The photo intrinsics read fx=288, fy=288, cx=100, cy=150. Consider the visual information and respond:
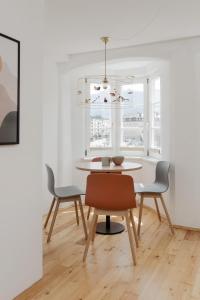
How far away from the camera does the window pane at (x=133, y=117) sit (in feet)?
17.0

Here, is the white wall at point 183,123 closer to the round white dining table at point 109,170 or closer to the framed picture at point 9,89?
the round white dining table at point 109,170

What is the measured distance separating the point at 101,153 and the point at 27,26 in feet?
10.8

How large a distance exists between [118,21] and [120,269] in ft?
8.26

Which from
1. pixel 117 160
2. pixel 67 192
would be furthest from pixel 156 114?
pixel 67 192

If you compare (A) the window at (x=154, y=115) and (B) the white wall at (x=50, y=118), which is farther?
(A) the window at (x=154, y=115)

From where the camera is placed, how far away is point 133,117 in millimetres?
5246

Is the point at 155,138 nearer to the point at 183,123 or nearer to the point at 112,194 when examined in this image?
the point at 183,123

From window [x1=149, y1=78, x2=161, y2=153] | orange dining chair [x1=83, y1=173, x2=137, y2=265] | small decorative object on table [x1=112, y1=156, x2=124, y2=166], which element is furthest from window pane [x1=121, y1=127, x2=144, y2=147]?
orange dining chair [x1=83, y1=173, x2=137, y2=265]

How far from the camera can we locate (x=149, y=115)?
505 centimetres

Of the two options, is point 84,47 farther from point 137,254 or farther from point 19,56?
point 137,254

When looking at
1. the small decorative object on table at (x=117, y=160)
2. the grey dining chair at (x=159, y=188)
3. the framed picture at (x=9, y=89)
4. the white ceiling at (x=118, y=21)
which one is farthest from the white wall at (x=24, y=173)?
the grey dining chair at (x=159, y=188)

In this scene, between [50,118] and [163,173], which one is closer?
[163,173]

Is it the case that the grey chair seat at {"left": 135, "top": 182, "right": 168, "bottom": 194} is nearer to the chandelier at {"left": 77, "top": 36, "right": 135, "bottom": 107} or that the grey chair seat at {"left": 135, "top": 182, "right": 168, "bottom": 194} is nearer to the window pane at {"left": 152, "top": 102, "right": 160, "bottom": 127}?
the window pane at {"left": 152, "top": 102, "right": 160, "bottom": 127}

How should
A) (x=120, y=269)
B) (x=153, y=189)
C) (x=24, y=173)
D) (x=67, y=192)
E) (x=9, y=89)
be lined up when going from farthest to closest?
(x=153, y=189) → (x=67, y=192) → (x=120, y=269) → (x=24, y=173) → (x=9, y=89)
